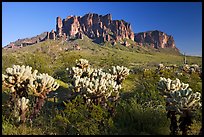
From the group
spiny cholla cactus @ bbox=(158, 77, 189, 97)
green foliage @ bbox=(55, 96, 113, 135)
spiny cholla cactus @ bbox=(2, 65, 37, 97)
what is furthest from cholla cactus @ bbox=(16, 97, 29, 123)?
spiny cholla cactus @ bbox=(158, 77, 189, 97)

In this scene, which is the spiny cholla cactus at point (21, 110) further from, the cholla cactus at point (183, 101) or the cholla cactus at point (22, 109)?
the cholla cactus at point (183, 101)

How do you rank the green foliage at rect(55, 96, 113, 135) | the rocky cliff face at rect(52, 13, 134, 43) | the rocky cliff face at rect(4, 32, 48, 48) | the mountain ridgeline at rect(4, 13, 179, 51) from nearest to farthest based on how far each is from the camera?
the green foliage at rect(55, 96, 113, 135) < the rocky cliff face at rect(4, 32, 48, 48) < the rocky cliff face at rect(52, 13, 134, 43) < the mountain ridgeline at rect(4, 13, 179, 51)

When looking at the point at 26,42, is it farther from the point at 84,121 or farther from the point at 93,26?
the point at 84,121

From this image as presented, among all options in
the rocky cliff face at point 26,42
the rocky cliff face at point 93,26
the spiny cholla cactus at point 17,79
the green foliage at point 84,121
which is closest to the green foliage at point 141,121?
the green foliage at point 84,121

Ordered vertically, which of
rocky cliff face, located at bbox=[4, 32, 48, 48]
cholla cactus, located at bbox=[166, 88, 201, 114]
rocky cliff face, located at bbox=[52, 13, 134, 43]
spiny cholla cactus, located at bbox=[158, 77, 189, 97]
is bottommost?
cholla cactus, located at bbox=[166, 88, 201, 114]

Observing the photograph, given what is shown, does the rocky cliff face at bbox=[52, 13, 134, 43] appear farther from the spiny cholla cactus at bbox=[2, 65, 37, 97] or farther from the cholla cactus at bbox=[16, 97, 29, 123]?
the cholla cactus at bbox=[16, 97, 29, 123]

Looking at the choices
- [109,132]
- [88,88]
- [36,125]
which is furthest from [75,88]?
[109,132]
